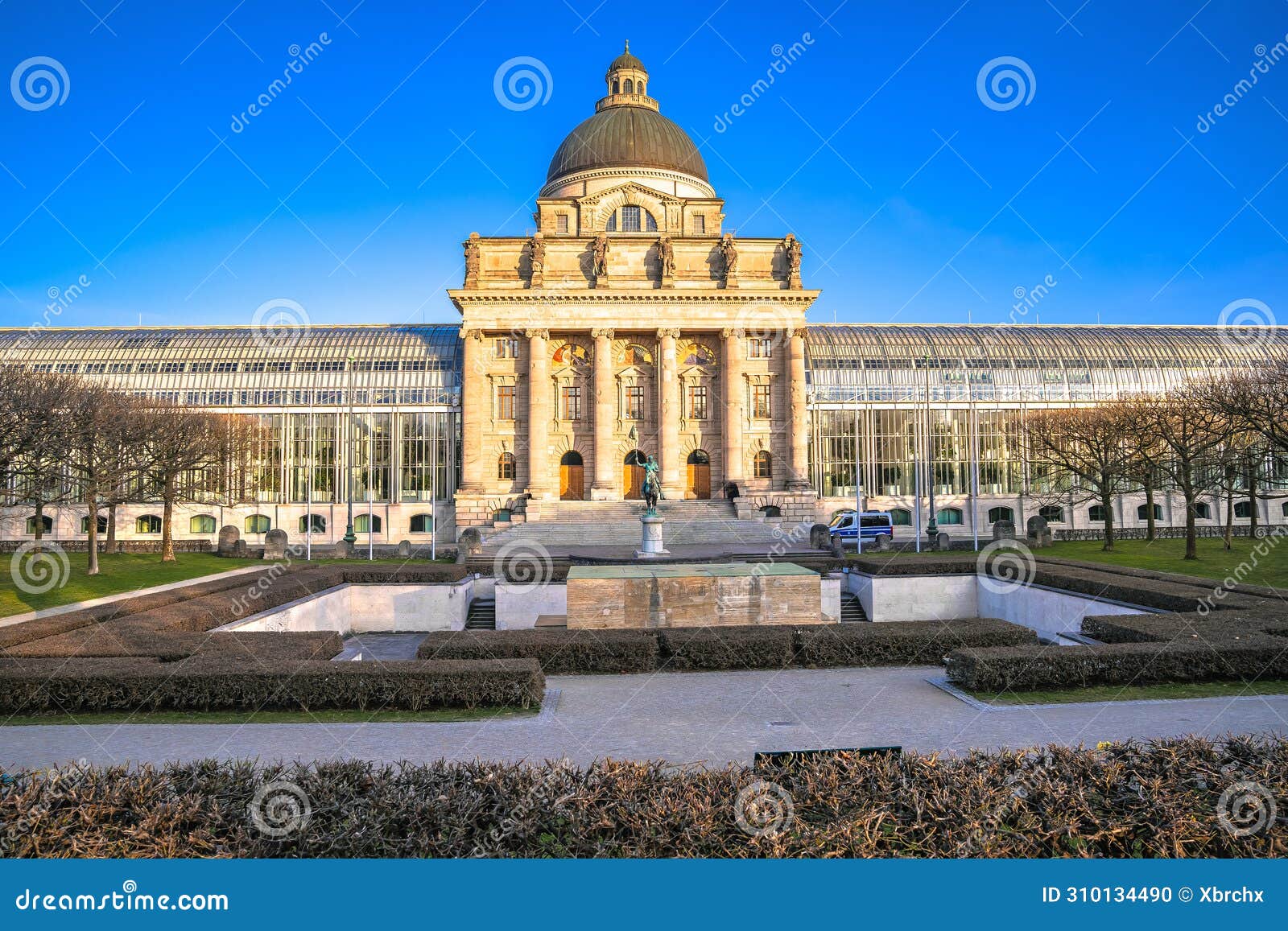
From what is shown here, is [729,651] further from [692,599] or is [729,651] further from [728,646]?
[692,599]

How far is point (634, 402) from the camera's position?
67.1 meters

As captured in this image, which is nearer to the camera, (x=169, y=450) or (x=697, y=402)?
(x=169, y=450)

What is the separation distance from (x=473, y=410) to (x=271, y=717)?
170 feet

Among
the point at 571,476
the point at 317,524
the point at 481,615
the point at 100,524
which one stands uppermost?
the point at 571,476

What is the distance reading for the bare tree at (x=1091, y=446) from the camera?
51156 mm

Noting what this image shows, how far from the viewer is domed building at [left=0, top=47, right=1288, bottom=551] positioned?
64688 mm

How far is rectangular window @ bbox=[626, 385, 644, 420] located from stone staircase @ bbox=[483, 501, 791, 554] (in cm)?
971

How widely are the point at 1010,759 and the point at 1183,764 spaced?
1891 millimetres

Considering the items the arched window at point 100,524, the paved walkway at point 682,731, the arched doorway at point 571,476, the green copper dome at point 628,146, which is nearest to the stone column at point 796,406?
the arched doorway at point 571,476

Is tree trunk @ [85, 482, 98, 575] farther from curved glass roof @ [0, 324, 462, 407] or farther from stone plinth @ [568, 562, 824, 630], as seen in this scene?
curved glass roof @ [0, 324, 462, 407]

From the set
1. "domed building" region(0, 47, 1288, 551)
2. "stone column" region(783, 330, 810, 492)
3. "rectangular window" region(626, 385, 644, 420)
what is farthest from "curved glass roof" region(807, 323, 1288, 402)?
"rectangular window" region(626, 385, 644, 420)

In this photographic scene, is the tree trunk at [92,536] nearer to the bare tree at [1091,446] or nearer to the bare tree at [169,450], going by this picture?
the bare tree at [169,450]

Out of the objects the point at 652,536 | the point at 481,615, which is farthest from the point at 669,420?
the point at 481,615

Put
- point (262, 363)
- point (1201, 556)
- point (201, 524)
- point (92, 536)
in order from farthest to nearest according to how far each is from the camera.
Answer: point (262, 363) < point (201, 524) < point (1201, 556) < point (92, 536)
